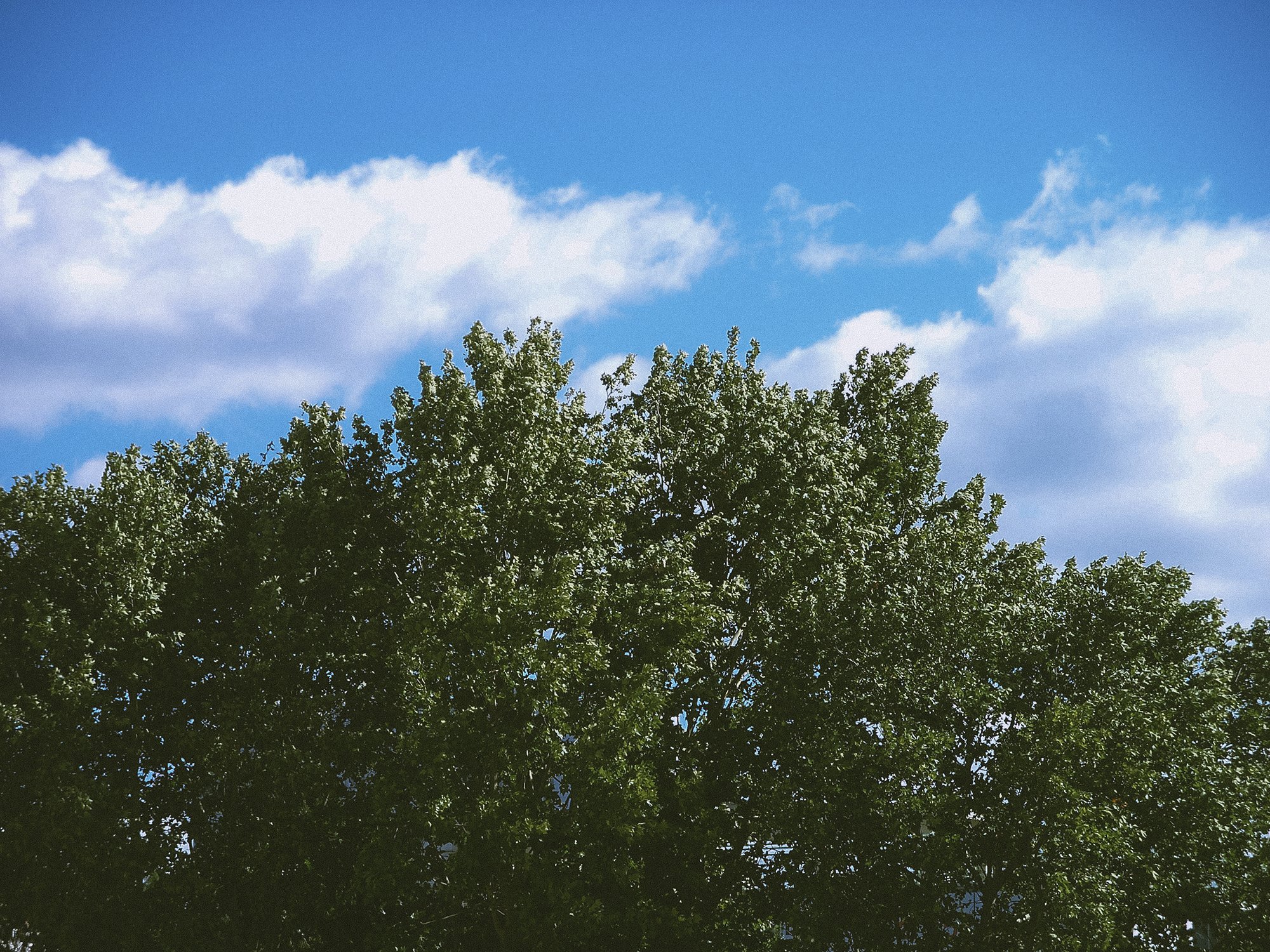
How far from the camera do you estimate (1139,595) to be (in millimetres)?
25078

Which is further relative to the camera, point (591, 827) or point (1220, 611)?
point (1220, 611)

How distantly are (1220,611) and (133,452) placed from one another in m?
28.8

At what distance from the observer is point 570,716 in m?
22.3

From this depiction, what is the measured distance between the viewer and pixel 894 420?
106 feet

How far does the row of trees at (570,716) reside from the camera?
69.3 ft

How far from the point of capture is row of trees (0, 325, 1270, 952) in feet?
69.3

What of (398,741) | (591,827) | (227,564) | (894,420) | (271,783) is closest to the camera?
→ (591,827)

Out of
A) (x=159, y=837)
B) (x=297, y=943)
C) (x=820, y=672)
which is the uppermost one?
(x=820, y=672)

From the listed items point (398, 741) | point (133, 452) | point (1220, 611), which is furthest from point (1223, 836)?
point (133, 452)

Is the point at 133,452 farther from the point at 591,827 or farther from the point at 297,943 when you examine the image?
the point at 591,827

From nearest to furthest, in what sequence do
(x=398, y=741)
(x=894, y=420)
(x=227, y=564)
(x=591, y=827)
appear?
1. (x=591, y=827)
2. (x=398, y=741)
3. (x=227, y=564)
4. (x=894, y=420)

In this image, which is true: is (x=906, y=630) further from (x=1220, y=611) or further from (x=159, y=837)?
(x=159, y=837)

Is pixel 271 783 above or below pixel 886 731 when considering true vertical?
below

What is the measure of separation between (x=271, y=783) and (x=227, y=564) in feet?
19.3
